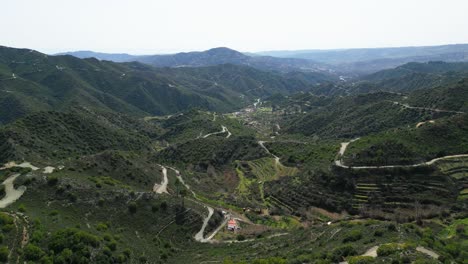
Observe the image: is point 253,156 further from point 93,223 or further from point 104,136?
point 93,223

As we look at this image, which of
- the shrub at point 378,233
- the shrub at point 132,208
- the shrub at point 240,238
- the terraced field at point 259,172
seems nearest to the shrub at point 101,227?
the shrub at point 132,208

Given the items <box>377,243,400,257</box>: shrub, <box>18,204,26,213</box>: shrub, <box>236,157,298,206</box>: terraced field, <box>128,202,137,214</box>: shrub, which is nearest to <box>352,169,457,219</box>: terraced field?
<box>236,157,298,206</box>: terraced field

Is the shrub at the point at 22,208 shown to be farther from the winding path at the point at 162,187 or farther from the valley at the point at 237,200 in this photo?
the winding path at the point at 162,187

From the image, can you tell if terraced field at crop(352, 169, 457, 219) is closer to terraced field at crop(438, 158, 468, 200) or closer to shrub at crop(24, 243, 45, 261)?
terraced field at crop(438, 158, 468, 200)

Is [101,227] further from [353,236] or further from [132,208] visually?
[353,236]

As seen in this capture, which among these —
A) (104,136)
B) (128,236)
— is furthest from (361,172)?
(104,136)

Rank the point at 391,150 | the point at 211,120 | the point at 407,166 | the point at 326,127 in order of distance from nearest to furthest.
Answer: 1. the point at 407,166
2. the point at 391,150
3. the point at 326,127
4. the point at 211,120

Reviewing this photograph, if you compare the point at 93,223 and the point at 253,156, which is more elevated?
the point at 93,223

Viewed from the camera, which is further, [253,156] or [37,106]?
[37,106]
